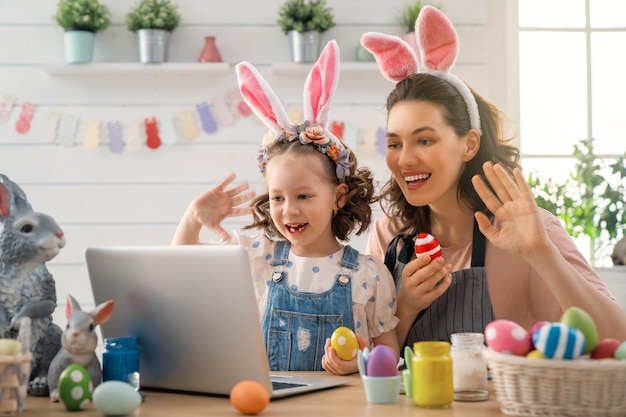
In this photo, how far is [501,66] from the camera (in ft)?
12.6

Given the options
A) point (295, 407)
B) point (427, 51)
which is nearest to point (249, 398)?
point (295, 407)

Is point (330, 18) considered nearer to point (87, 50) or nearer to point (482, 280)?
point (87, 50)

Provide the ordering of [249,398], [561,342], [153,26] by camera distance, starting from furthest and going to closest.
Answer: [153,26] < [249,398] < [561,342]

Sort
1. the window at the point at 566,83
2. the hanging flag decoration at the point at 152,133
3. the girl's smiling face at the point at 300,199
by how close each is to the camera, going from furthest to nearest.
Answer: the window at the point at 566,83
the hanging flag decoration at the point at 152,133
the girl's smiling face at the point at 300,199

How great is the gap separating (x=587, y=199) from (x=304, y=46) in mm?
1420

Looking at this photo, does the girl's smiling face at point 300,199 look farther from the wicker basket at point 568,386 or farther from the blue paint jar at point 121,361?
the wicker basket at point 568,386

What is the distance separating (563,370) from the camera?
1136mm

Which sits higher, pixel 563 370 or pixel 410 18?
pixel 410 18

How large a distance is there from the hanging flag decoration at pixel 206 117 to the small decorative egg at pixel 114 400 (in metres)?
2.60

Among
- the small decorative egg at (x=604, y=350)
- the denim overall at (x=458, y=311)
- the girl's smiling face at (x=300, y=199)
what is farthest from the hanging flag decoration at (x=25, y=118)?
the small decorative egg at (x=604, y=350)

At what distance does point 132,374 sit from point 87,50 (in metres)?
2.55

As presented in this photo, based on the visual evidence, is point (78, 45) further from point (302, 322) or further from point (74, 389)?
point (74, 389)

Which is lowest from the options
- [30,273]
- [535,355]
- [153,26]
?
[535,355]

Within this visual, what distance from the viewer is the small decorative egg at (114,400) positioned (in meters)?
1.24
